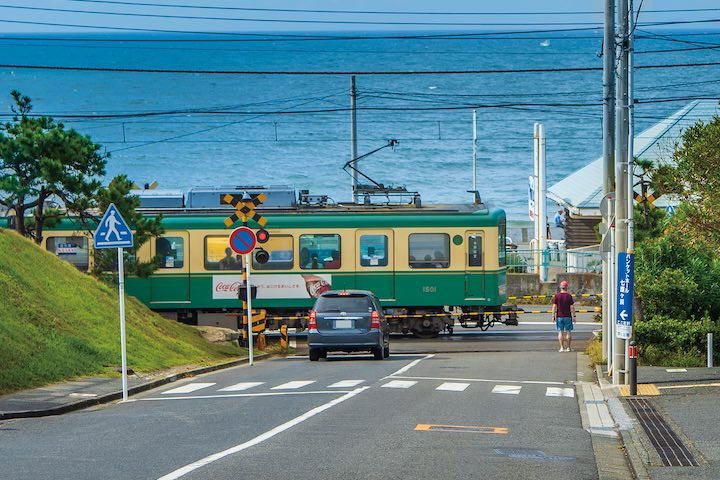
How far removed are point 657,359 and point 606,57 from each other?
6.21m

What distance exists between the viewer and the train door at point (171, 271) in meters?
37.8

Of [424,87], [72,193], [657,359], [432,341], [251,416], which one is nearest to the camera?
[251,416]

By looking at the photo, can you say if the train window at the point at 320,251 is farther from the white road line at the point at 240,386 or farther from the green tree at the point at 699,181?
the green tree at the point at 699,181

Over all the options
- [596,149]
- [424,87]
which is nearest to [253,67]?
[424,87]

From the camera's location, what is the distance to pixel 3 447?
47.5ft

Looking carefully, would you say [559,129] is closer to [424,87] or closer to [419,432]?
[424,87]

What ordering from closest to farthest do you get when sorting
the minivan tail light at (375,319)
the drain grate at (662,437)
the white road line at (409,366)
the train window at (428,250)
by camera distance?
→ the drain grate at (662,437)
the white road line at (409,366)
the minivan tail light at (375,319)
the train window at (428,250)

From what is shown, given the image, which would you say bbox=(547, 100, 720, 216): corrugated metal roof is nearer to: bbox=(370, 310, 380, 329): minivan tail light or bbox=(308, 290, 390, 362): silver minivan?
bbox=(370, 310, 380, 329): minivan tail light

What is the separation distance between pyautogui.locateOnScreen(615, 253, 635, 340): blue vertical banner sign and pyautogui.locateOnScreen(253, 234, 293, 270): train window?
16050mm

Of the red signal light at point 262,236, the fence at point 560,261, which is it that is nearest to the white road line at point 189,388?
the red signal light at point 262,236

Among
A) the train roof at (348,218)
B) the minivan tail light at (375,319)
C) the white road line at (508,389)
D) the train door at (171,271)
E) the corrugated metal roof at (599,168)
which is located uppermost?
the corrugated metal roof at (599,168)

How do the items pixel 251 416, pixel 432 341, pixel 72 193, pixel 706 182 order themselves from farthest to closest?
pixel 432 341, pixel 72 193, pixel 706 182, pixel 251 416

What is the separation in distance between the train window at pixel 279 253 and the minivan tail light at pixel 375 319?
8004 mm

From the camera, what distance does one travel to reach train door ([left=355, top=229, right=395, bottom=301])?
3778cm
